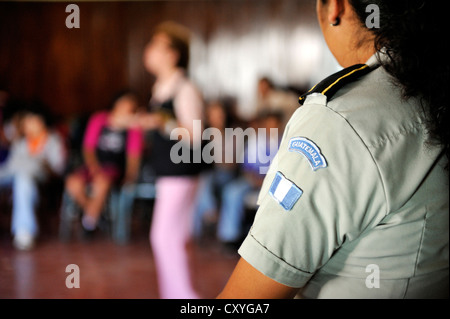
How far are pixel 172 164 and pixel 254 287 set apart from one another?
174 centimetres

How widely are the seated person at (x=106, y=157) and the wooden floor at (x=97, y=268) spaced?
0.41 meters

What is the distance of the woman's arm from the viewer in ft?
2.31

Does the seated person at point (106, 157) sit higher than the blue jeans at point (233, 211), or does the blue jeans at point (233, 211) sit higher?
the seated person at point (106, 157)

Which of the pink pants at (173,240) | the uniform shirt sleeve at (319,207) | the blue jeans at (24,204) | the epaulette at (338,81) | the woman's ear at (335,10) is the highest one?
the woman's ear at (335,10)

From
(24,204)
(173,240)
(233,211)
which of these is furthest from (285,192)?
(24,204)

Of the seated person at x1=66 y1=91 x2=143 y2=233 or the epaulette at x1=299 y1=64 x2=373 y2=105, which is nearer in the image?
the epaulette at x1=299 y1=64 x2=373 y2=105

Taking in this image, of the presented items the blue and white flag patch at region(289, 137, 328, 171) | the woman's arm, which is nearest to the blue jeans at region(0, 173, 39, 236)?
the woman's arm

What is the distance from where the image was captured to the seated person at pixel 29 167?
432cm

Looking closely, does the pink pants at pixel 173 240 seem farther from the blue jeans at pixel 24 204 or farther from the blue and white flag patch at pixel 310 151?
the blue jeans at pixel 24 204

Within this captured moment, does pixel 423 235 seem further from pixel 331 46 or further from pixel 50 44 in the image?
pixel 50 44

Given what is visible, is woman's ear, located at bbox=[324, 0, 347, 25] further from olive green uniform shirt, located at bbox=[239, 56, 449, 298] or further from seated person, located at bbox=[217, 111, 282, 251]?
seated person, located at bbox=[217, 111, 282, 251]

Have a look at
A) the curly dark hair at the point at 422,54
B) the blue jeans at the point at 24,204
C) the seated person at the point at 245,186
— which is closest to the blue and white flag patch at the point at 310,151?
the curly dark hair at the point at 422,54

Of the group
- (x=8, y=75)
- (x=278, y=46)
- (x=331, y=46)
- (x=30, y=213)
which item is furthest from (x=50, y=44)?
(x=331, y=46)

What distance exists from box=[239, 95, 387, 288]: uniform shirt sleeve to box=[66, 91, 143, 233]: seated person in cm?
408
